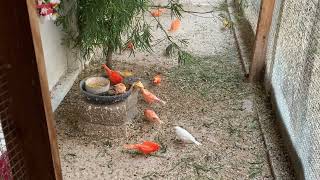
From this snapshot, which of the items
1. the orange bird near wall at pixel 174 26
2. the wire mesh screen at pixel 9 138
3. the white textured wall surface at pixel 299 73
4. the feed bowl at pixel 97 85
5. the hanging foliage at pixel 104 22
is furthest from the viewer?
the orange bird near wall at pixel 174 26

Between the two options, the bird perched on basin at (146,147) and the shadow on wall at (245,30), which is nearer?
the bird perched on basin at (146,147)

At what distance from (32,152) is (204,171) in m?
1.16

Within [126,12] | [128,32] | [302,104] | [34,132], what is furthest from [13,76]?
[128,32]

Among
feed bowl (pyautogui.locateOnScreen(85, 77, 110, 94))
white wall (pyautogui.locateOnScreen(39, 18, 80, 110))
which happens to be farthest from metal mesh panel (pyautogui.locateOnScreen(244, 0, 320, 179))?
white wall (pyautogui.locateOnScreen(39, 18, 80, 110))

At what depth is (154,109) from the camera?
279cm

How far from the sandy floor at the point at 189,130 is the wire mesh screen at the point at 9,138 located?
2.86 feet

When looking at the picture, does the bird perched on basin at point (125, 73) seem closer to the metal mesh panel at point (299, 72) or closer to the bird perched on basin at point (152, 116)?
the bird perched on basin at point (152, 116)

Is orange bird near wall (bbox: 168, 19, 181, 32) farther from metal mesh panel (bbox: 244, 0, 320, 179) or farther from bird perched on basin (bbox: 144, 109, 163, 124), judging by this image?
bird perched on basin (bbox: 144, 109, 163, 124)

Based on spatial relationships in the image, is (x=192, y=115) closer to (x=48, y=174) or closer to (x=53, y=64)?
(x=53, y=64)

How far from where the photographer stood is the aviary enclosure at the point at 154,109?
2225 millimetres

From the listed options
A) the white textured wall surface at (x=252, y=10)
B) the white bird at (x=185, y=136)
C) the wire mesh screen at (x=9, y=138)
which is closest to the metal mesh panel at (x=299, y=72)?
the white bird at (x=185, y=136)

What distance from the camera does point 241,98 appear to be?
293 centimetres

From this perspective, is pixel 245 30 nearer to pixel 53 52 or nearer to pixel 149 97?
pixel 149 97

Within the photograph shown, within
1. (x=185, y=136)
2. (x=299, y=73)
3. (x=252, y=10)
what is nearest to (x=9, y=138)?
(x=185, y=136)
